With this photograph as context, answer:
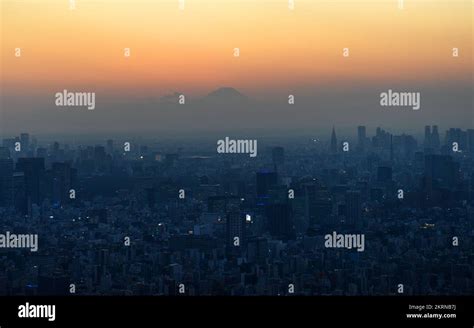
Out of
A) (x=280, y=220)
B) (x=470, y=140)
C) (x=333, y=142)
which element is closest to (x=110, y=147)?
(x=280, y=220)

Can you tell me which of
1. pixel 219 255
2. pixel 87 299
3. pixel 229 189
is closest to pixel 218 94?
pixel 229 189

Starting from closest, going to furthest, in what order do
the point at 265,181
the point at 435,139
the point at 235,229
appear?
the point at 235,229, the point at 265,181, the point at 435,139

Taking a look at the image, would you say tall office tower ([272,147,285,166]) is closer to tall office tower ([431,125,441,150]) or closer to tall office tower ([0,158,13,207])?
tall office tower ([431,125,441,150])

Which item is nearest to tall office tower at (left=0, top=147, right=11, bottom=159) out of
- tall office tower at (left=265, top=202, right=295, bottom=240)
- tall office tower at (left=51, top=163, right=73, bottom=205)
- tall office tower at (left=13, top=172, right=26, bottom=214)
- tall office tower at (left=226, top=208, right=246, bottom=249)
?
tall office tower at (left=13, top=172, right=26, bottom=214)

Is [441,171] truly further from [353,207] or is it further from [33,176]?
[33,176]

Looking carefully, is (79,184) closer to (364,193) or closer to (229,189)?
(229,189)

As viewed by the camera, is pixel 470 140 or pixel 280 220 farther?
pixel 470 140
